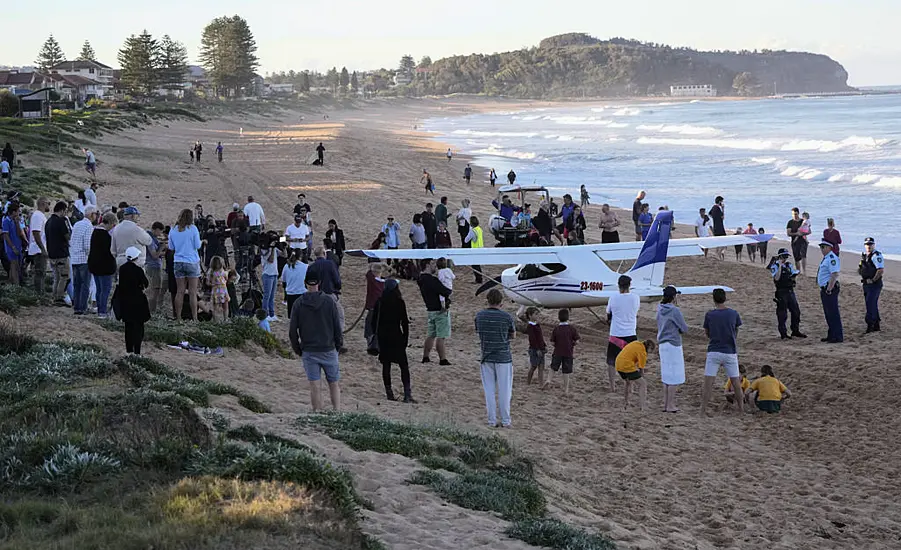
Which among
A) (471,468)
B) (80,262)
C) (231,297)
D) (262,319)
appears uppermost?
(80,262)

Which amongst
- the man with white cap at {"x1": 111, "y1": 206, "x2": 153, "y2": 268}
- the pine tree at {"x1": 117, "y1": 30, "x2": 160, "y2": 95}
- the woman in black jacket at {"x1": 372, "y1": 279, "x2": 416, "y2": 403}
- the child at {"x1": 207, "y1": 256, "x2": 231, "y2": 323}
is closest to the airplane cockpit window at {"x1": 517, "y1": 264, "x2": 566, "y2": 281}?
the child at {"x1": 207, "y1": 256, "x2": 231, "y2": 323}

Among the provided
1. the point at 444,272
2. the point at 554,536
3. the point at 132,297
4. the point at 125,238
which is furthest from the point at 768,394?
the point at 125,238

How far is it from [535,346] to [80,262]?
21.1ft

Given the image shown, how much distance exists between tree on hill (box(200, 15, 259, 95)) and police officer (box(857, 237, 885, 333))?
137 metres

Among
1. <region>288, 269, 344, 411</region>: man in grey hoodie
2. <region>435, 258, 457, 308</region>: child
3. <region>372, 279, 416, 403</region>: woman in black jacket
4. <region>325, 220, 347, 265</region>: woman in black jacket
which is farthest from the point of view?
<region>325, 220, 347, 265</region>: woman in black jacket

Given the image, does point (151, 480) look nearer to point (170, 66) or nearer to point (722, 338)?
point (722, 338)

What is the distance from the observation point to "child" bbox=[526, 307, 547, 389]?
12.9m

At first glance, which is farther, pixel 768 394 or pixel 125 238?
pixel 125 238

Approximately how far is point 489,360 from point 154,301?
6.26 m

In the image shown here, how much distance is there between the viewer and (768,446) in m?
10.8

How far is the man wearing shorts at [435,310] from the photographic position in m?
13.2

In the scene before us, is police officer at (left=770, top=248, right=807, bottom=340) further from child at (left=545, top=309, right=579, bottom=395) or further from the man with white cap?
the man with white cap

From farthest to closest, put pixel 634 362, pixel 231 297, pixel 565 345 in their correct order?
pixel 231 297 < pixel 565 345 < pixel 634 362

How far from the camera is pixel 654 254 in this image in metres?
15.6
